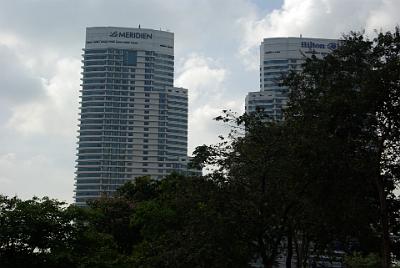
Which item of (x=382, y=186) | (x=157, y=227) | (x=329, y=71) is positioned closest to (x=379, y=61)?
(x=329, y=71)

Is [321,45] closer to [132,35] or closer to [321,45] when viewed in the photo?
[321,45]

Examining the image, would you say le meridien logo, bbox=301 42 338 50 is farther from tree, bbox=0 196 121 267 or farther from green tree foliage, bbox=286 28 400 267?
tree, bbox=0 196 121 267

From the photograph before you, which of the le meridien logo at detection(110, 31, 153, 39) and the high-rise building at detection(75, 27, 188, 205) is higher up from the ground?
the le meridien logo at detection(110, 31, 153, 39)

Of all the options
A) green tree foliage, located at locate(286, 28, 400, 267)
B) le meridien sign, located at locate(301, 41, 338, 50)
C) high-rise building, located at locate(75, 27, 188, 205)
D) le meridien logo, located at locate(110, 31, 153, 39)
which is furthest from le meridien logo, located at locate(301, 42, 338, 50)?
le meridien logo, located at locate(110, 31, 153, 39)

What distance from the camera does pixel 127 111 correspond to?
10094 centimetres

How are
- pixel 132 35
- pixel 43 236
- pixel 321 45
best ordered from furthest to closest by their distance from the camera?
pixel 132 35 → pixel 321 45 → pixel 43 236

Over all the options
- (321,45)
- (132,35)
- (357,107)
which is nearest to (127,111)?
(132,35)

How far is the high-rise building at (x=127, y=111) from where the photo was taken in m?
98.3

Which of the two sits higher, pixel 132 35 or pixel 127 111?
pixel 132 35

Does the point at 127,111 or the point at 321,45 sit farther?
the point at 127,111

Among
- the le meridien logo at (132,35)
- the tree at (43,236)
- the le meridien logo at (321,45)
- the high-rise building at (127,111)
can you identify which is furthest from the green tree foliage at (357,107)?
the le meridien logo at (132,35)

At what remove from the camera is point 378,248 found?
2297 cm

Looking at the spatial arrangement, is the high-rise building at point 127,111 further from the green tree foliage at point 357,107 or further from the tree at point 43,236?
the green tree foliage at point 357,107

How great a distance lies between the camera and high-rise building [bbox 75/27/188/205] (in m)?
98.3
